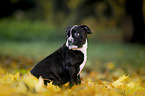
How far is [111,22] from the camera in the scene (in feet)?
62.3

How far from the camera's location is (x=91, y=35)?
55.1 ft

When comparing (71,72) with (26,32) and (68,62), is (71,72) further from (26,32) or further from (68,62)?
(26,32)

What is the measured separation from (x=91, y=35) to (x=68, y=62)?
1423 centimetres

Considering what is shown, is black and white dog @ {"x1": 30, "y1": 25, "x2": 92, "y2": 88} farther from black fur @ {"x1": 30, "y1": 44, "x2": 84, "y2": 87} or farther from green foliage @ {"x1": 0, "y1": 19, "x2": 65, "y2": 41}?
green foliage @ {"x1": 0, "y1": 19, "x2": 65, "y2": 41}

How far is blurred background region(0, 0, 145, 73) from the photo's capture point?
7503mm

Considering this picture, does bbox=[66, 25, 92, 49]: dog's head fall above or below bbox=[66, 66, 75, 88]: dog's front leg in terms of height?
above

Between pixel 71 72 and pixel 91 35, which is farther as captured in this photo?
pixel 91 35

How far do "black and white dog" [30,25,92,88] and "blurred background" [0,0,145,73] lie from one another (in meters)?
3.60

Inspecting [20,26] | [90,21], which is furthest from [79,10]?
[20,26]

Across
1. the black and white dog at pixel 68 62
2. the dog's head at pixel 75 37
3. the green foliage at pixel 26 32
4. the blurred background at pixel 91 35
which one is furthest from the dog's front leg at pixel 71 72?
the green foliage at pixel 26 32

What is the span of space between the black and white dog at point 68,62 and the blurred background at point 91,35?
142 inches

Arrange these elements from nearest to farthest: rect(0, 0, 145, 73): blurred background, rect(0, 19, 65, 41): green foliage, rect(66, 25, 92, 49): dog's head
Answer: rect(66, 25, 92, 49): dog's head → rect(0, 0, 145, 73): blurred background → rect(0, 19, 65, 41): green foliage

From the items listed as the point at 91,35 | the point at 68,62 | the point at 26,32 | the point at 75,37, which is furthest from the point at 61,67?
the point at 91,35

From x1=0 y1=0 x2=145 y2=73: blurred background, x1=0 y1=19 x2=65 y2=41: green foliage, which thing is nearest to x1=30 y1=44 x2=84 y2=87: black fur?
x1=0 y1=0 x2=145 y2=73: blurred background
